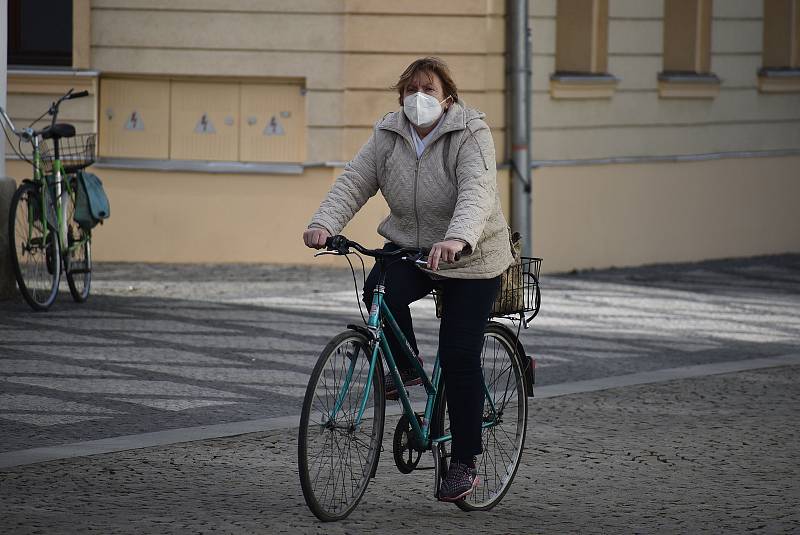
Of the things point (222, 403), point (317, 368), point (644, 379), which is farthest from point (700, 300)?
point (317, 368)

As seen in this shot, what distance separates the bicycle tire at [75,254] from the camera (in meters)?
11.2

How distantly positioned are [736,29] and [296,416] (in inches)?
434

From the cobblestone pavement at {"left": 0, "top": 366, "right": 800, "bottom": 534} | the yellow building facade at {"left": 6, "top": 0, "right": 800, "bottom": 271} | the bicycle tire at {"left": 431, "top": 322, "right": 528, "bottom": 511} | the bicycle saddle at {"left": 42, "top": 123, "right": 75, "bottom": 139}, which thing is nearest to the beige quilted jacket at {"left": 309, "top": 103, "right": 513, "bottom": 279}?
the bicycle tire at {"left": 431, "top": 322, "right": 528, "bottom": 511}

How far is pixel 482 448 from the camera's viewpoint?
5.85 m

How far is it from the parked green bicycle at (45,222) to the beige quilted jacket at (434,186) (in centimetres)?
557

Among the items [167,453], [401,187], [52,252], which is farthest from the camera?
[52,252]

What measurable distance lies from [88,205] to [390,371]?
5809mm

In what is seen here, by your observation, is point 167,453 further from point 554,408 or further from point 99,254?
point 99,254

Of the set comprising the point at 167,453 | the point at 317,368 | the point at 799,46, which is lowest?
the point at 167,453

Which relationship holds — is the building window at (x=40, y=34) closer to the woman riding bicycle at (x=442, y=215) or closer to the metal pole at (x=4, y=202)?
the metal pole at (x=4, y=202)

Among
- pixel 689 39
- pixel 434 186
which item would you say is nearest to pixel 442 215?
pixel 434 186

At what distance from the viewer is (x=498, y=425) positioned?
20.2 feet

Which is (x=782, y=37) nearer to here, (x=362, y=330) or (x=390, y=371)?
(x=390, y=371)

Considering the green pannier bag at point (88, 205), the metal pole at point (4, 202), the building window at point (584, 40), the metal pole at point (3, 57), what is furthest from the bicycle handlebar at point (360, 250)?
the building window at point (584, 40)
